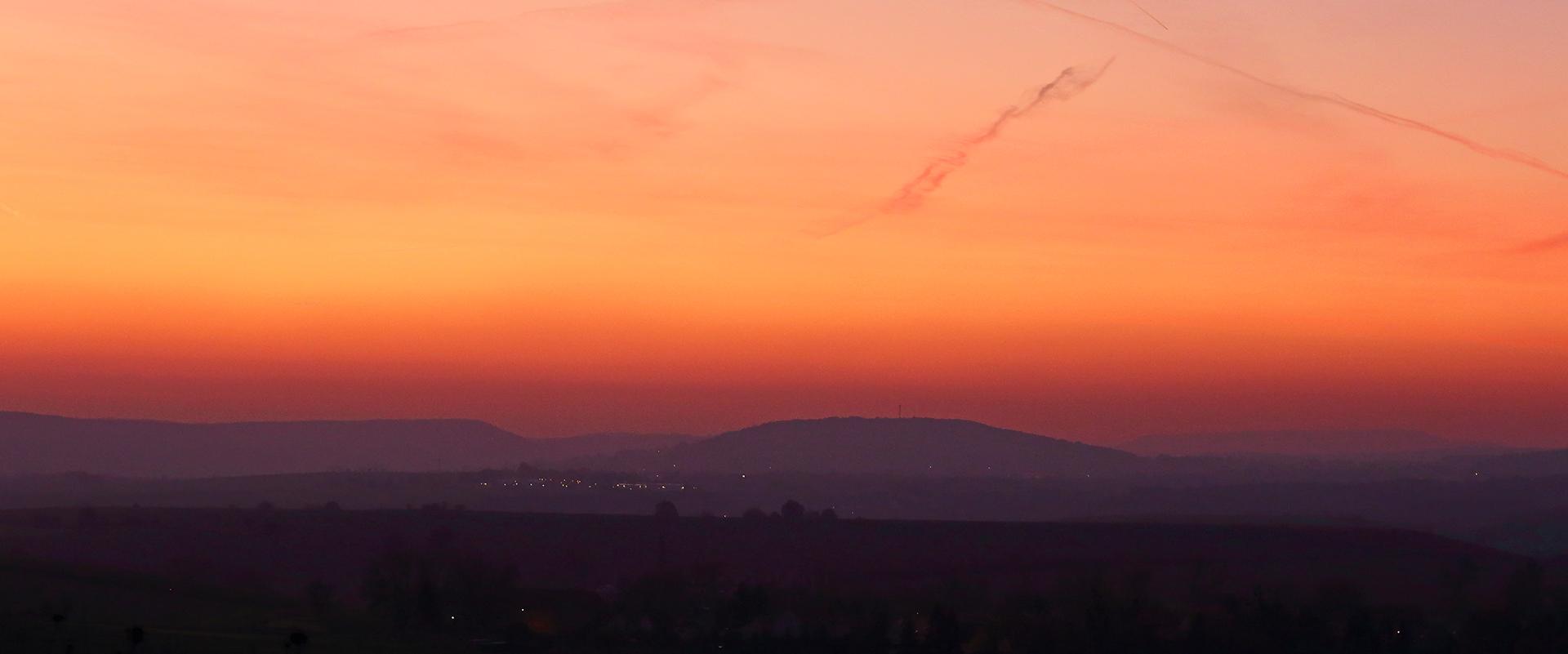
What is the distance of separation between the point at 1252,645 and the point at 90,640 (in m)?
87.6

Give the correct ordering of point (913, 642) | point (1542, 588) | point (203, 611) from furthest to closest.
Answer: point (1542, 588) < point (203, 611) < point (913, 642)

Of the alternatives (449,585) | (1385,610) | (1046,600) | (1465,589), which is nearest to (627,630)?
(449,585)

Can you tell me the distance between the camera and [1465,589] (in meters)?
195

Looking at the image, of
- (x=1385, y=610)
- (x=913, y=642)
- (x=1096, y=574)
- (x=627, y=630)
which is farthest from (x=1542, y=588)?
(x=627, y=630)

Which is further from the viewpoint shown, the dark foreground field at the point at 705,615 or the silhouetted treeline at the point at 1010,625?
the silhouetted treeline at the point at 1010,625

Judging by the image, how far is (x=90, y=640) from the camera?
365 feet

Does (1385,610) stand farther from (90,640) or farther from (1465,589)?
(90,640)

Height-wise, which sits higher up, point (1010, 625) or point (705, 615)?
point (705, 615)

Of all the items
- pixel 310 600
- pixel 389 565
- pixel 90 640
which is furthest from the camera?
pixel 389 565

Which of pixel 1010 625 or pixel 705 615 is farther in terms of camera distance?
pixel 705 615

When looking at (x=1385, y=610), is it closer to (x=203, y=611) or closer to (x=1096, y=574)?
(x=1096, y=574)

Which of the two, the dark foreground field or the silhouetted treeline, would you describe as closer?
the dark foreground field

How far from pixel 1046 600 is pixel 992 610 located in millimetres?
5437

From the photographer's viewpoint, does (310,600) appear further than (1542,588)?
No
